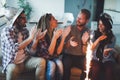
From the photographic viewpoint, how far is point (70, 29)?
2.51m

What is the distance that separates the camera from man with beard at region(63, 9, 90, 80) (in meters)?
2.40

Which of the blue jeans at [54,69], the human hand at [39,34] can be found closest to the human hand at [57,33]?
the human hand at [39,34]

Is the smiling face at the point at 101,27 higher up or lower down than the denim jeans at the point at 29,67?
higher up

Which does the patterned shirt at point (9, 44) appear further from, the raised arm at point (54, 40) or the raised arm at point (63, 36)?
the raised arm at point (63, 36)

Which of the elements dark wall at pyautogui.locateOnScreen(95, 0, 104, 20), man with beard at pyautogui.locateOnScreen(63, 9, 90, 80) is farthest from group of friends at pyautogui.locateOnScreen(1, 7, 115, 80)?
dark wall at pyautogui.locateOnScreen(95, 0, 104, 20)

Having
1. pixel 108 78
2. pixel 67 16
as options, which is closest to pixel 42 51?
pixel 108 78

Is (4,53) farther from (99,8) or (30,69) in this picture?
(99,8)

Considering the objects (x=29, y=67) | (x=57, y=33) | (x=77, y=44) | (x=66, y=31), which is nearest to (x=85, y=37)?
(x=77, y=44)

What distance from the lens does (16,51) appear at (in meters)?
2.18

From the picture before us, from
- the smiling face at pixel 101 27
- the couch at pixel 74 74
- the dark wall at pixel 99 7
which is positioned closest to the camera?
the couch at pixel 74 74

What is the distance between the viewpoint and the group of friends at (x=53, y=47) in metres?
2.19

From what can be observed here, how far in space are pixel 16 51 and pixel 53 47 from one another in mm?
385

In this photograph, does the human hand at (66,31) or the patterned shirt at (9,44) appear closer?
the patterned shirt at (9,44)

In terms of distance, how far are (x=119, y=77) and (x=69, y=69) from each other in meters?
0.54
